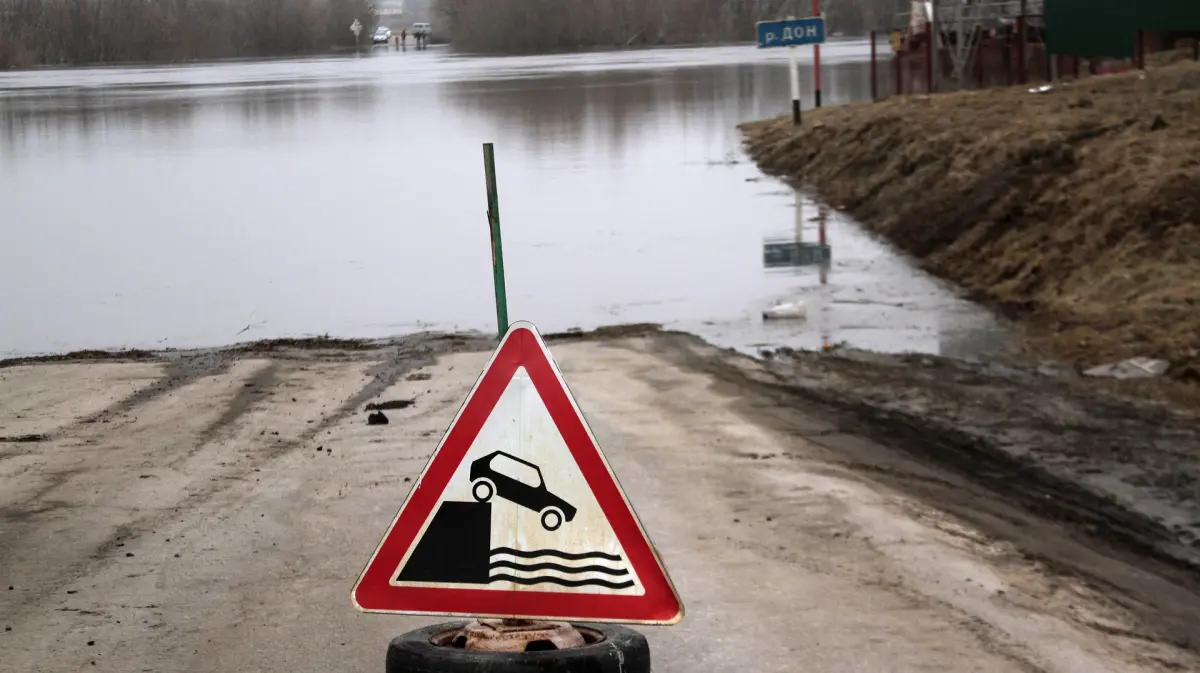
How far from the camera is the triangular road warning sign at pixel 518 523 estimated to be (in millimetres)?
4422

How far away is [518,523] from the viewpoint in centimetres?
449

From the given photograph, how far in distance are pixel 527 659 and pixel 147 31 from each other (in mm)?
120679

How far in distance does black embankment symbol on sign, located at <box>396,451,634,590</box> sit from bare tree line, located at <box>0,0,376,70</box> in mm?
109057

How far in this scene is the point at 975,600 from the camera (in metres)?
6.05

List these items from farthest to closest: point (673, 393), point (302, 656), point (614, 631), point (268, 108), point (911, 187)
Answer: point (268, 108), point (911, 187), point (673, 393), point (302, 656), point (614, 631)

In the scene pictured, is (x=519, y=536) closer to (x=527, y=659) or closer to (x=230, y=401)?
(x=527, y=659)

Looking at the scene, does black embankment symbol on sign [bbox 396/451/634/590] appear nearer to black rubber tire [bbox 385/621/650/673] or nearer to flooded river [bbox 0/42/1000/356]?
black rubber tire [bbox 385/621/650/673]

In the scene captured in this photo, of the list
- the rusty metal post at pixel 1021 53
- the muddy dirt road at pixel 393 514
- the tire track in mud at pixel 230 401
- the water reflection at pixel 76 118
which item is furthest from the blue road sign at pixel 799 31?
the muddy dirt road at pixel 393 514

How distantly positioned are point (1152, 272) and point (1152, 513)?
15.9ft

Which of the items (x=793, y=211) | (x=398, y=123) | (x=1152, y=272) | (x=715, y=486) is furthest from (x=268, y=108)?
(x=715, y=486)

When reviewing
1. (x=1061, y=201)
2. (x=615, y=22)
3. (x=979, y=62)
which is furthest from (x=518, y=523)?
(x=615, y=22)

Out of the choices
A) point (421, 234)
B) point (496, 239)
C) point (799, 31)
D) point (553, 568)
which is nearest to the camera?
point (553, 568)

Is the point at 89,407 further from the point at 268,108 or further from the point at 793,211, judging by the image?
the point at 268,108

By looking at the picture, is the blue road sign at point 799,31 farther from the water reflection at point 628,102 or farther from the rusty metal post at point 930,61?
the water reflection at point 628,102
